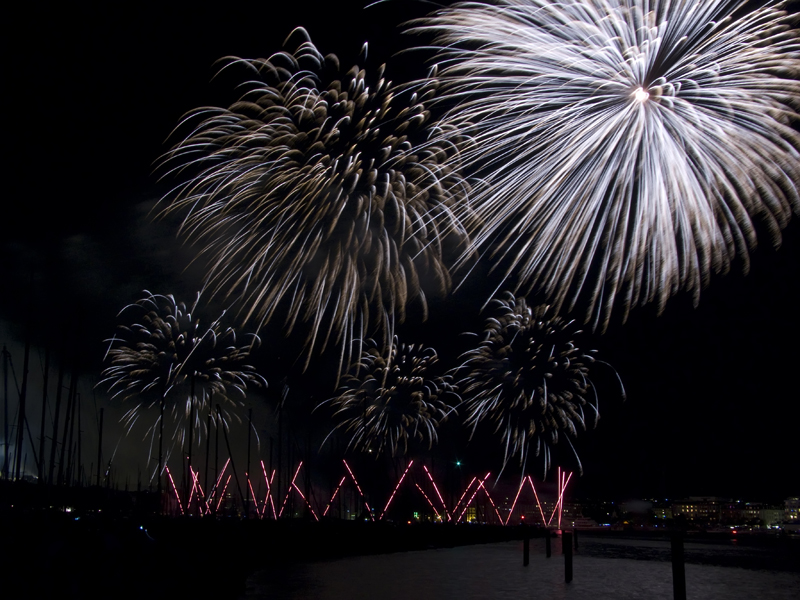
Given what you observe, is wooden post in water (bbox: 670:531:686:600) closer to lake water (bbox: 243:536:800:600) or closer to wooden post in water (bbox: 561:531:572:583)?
lake water (bbox: 243:536:800:600)

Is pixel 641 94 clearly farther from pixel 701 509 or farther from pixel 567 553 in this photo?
pixel 701 509

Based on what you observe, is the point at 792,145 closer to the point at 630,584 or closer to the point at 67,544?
the point at 630,584

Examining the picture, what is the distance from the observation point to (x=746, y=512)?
169000 millimetres

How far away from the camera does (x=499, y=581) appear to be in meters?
23.8

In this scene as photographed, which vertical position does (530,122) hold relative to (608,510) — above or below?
above

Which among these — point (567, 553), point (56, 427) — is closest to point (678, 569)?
point (567, 553)

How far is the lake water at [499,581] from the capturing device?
64.0 feet

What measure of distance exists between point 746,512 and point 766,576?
159930 millimetres

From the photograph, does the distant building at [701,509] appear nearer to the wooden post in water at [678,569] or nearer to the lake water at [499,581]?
the lake water at [499,581]

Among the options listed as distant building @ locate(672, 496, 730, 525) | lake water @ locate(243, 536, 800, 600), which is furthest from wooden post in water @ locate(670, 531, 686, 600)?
distant building @ locate(672, 496, 730, 525)

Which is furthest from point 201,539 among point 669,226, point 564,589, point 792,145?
point 792,145

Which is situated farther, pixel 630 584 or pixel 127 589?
pixel 630 584

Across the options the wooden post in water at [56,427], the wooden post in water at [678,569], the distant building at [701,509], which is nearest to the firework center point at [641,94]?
the wooden post in water at [678,569]

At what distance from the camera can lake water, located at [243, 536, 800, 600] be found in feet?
64.0
